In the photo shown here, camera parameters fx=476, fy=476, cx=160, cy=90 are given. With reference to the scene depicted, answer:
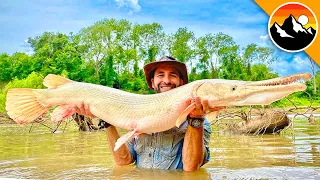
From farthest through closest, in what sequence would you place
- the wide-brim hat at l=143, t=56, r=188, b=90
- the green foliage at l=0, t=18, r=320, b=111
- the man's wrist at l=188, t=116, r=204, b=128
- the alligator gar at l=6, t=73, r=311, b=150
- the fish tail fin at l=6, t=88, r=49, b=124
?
the green foliage at l=0, t=18, r=320, b=111 → the fish tail fin at l=6, t=88, r=49, b=124 → the wide-brim hat at l=143, t=56, r=188, b=90 → the man's wrist at l=188, t=116, r=204, b=128 → the alligator gar at l=6, t=73, r=311, b=150

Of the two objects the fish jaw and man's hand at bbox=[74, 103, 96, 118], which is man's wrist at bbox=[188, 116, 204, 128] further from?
man's hand at bbox=[74, 103, 96, 118]

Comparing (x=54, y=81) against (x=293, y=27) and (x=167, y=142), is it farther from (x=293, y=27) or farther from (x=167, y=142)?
(x=293, y=27)

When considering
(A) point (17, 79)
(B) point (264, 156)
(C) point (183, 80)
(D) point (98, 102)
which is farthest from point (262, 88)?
(A) point (17, 79)

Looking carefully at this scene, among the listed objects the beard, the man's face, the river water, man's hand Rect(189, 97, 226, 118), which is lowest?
the river water

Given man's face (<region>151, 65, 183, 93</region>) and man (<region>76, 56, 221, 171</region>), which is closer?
man (<region>76, 56, 221, 171</region>)

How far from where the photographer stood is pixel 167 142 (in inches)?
93.8

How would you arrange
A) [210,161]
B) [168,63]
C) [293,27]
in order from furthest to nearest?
[210,161] < [293,27] < [168,63]

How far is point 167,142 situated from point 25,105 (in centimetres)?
74

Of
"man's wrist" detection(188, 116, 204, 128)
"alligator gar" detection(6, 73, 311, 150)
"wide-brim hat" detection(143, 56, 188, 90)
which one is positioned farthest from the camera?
"wide-brim hat" detection(143, 56, 188, 90)

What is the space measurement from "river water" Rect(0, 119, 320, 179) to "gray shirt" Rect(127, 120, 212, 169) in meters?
0.06

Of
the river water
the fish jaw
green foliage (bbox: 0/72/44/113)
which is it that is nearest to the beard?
the fish jaw

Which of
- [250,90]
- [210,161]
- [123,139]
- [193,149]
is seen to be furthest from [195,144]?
[210,161]

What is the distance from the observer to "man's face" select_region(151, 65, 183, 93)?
2.35 meters

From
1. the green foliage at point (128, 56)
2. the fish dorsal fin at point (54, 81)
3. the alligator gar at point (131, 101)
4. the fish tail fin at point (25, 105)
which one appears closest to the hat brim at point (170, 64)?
the alligator gar at point (131, 101)
